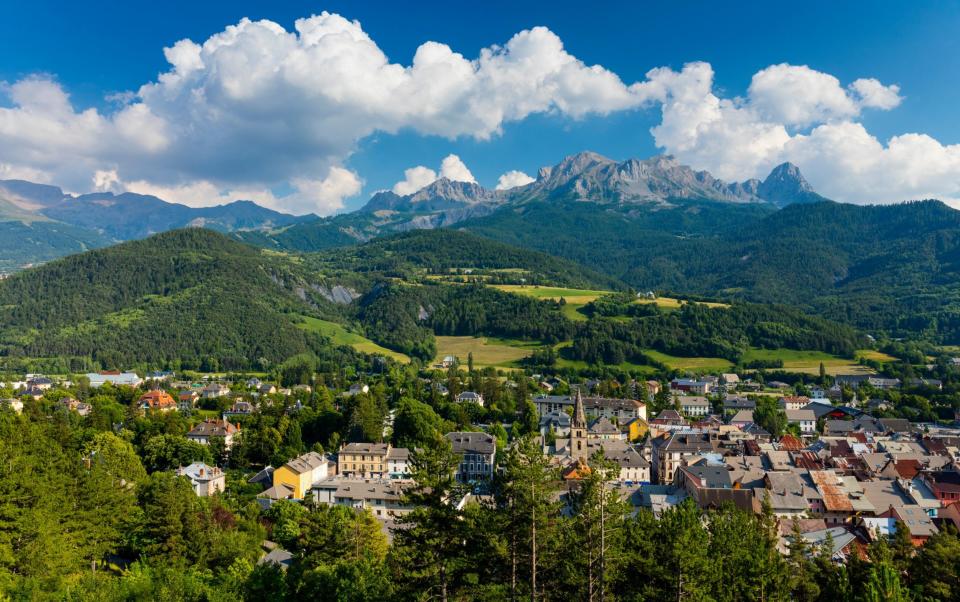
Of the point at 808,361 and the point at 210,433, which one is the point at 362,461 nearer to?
the point at 210,433

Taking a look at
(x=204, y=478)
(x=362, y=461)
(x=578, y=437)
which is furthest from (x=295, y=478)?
(x=578, y=437)

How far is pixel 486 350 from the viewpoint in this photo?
573 ft

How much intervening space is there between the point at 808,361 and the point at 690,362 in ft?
94.7

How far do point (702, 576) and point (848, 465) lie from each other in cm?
5371

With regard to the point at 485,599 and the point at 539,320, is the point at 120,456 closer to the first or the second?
the point at 485,599

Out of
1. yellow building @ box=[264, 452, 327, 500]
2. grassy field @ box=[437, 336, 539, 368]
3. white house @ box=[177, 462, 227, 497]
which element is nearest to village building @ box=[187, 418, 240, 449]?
white house @ box=[177, 462, 227, 497]

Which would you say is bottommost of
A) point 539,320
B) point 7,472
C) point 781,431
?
point 781,431

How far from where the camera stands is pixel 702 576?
25.2 m

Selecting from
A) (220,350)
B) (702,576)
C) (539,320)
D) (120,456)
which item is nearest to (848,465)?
(702,576)

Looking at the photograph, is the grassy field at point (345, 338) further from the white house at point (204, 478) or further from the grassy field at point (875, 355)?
the grassy field at point (875, 355)

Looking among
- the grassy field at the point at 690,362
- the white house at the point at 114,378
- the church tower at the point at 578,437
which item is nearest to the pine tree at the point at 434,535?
the church tower at the point at 578,437

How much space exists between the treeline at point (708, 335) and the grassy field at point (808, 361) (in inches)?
104

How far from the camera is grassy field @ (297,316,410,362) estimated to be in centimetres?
17291

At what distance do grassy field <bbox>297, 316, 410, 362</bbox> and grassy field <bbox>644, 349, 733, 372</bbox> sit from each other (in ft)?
209
